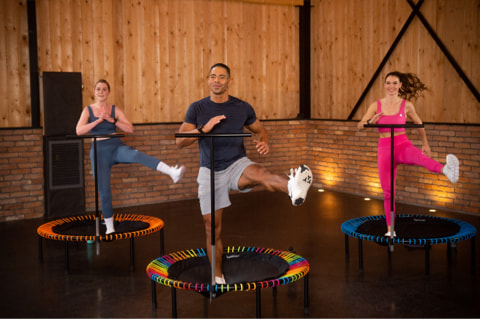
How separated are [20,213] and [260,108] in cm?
399

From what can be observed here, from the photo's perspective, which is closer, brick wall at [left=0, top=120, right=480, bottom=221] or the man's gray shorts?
the man's gray shorts

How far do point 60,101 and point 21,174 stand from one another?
1.05 meters

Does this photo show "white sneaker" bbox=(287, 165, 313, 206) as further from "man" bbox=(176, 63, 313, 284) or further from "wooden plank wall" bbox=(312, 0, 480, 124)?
"wooden plank wall" bbox=(312, 0, 480, 124)

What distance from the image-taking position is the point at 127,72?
7793 millimetres

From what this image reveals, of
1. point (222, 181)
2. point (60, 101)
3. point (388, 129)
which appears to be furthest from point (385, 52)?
point (222, 181)

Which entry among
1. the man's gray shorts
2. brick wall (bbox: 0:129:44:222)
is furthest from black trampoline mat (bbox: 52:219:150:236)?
brick wall (bbox: 0:129:44:222)

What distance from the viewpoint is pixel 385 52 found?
8117 mm

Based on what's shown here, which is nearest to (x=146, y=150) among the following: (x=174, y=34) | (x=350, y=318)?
(x=174, y=34)

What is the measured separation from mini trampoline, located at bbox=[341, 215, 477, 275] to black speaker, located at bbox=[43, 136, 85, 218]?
3786mm

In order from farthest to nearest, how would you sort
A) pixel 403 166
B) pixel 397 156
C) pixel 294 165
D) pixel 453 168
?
pixel 294 165 → pixel 403 166 → pixel 397 156 → pixel 453 168

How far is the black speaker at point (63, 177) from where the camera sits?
716cm

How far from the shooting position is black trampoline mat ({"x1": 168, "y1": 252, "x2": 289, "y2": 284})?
3.88 m

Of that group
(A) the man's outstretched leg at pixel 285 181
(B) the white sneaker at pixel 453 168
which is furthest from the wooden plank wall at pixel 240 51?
(A) the man's outstretched leg at pixel 285 181

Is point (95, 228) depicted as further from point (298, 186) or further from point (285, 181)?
point (298, 186)
